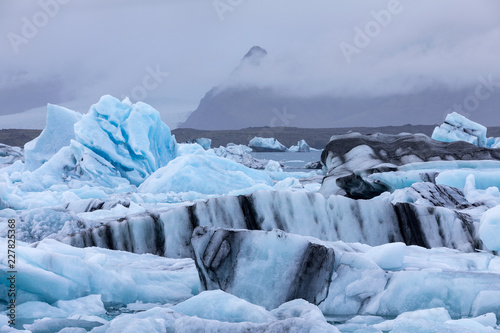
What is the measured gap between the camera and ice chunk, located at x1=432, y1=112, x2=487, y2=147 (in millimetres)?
16875

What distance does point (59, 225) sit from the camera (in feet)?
17.9

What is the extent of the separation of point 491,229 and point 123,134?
15623mm

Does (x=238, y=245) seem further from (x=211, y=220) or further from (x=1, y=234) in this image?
(x=1, y=234)

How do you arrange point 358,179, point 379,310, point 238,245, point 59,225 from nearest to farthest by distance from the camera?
point 379,310 → point 238,245 → point 59,225 → point 358,179

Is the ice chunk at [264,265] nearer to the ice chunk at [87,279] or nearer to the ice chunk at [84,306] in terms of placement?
the ice chunk at [87,279]

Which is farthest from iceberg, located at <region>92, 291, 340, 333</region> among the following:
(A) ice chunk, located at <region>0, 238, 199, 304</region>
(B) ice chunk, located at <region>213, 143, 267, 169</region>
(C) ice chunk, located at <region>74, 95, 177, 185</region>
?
(B) ice chunk, located at <region>213, 143, 267, 169</region>

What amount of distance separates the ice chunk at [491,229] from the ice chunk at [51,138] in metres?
17.9

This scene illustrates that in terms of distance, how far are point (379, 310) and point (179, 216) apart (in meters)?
2.18

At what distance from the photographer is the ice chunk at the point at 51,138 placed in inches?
769

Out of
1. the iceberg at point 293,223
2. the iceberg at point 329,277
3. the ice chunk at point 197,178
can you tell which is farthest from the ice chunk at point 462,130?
the iceberg at point 329,277

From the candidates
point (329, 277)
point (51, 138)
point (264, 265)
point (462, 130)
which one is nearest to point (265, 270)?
point (264, 265)

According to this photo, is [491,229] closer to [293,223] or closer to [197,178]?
[293,223]

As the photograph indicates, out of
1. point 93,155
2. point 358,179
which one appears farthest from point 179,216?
point 93,155

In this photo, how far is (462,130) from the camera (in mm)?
17031
